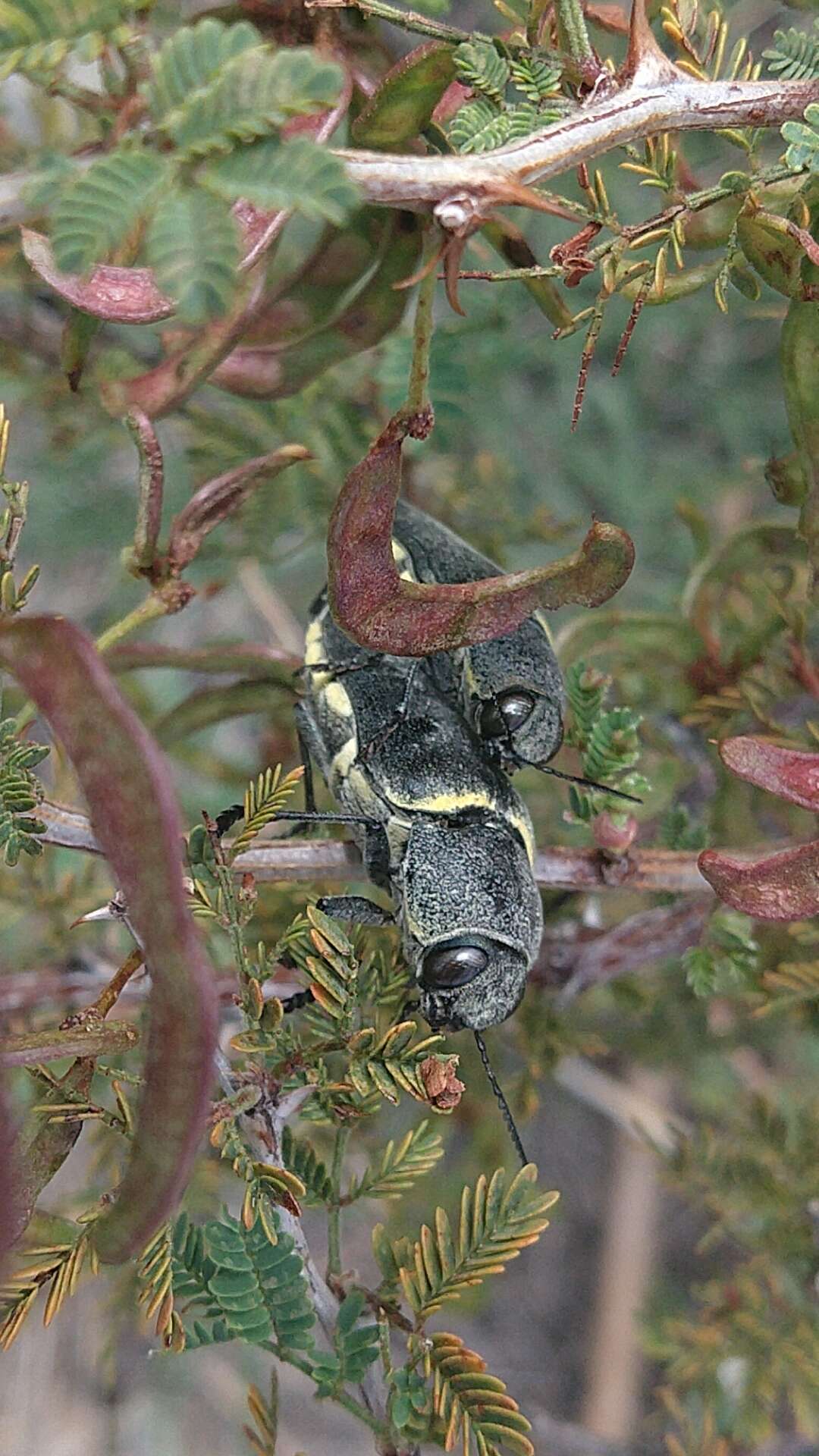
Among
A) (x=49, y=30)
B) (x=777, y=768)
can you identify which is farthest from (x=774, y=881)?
(x=49, y=30)

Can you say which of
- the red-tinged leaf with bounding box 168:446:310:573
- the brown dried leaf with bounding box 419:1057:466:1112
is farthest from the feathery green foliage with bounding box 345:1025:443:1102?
the red-tinged leaf with bounding box 168:446:310:573

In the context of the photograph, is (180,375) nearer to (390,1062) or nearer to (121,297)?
(121,297)

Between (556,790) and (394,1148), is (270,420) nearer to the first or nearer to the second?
(556,790)

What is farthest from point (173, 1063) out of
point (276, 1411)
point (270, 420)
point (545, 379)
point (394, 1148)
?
point (545, 379)

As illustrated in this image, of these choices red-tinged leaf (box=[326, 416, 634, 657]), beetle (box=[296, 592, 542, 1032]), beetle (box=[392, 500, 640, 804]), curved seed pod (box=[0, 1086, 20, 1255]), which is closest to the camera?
curved seed pod (box=[0, 1086, 20, 1255])

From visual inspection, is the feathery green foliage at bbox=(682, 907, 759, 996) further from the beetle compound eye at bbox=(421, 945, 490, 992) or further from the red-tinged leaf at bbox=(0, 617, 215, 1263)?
the red-tinged leaf at bbox=(0, 617, 215, 1263)

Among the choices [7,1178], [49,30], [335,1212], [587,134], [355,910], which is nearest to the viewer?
[7,1178]
